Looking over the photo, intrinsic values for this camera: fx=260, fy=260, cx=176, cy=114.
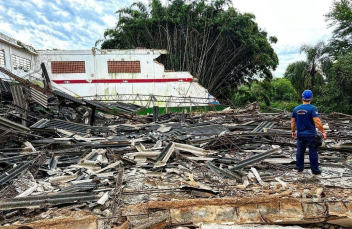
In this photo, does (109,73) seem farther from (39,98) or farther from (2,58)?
(39,98)

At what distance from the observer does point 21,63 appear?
1827cm

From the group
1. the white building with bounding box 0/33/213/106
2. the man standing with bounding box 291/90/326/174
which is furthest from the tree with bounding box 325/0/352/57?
the man standing with bounding box 291/90/326/174

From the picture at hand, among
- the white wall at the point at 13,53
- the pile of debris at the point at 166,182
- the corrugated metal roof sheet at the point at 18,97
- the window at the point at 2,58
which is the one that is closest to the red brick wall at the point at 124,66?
the white wall at the point at 13,53

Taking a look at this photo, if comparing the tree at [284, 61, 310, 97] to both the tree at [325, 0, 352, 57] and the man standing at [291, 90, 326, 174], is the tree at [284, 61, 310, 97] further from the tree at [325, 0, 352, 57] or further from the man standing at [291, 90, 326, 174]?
the man standing at [291, 90, 326, 174]

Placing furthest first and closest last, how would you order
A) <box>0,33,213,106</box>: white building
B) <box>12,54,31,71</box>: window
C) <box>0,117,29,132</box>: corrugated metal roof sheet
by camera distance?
1. <box>0,33,213,106</box>: white building
2. <box>12,54,31,71</box>: window
3. <box>0,117,29,132</box>: corrugated metal roof sheet

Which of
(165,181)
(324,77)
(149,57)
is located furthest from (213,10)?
(165,181)

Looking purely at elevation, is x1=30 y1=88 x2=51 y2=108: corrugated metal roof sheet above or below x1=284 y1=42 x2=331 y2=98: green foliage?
below

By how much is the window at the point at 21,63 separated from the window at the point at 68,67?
5.55 feet

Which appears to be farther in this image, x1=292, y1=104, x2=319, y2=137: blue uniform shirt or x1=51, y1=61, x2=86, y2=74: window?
x1=51, y1=61, x2=86, y2=74: window

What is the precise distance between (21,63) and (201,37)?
14.3 meters

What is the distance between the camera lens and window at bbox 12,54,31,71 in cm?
1747

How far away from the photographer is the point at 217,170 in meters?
5.00

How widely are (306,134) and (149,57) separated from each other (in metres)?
16.9

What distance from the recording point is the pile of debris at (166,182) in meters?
3.29
